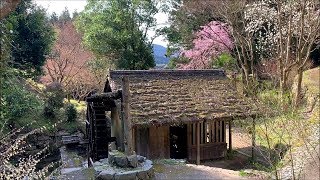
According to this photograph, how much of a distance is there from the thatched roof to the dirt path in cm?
166

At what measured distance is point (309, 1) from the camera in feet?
47.0

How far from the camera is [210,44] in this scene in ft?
71.7

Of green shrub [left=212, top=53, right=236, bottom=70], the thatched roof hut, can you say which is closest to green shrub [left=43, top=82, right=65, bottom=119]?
the thatched roof hut

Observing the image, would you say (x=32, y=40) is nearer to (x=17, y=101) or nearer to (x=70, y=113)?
(x=70, y=113)

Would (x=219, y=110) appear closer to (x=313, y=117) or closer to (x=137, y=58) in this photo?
(x=313, y=117)

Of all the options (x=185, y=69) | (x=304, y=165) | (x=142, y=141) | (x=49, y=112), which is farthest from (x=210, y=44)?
(x=304, y=165)

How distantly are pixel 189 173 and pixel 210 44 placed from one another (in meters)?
13.9

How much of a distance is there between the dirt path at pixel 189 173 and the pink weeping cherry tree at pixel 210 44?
1294 cm

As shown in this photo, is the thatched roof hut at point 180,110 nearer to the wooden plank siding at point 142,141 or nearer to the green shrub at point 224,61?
the wooden plank siding at point 142,141

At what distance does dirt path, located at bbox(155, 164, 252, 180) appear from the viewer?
358 inches

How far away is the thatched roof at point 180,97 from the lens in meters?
11.2

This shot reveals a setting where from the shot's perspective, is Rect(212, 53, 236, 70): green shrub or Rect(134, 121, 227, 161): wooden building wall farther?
Rect(212, 53, 236, 70): green shrub

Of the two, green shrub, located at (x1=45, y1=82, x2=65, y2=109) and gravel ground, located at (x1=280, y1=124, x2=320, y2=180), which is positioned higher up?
green shrub, located at (x1=45, y1=82, x2=65, y2=109)

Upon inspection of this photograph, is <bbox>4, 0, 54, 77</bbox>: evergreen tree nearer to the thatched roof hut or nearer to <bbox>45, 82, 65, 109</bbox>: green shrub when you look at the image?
<bbox>45, 82, 65, 109</bbox>: green shrub
